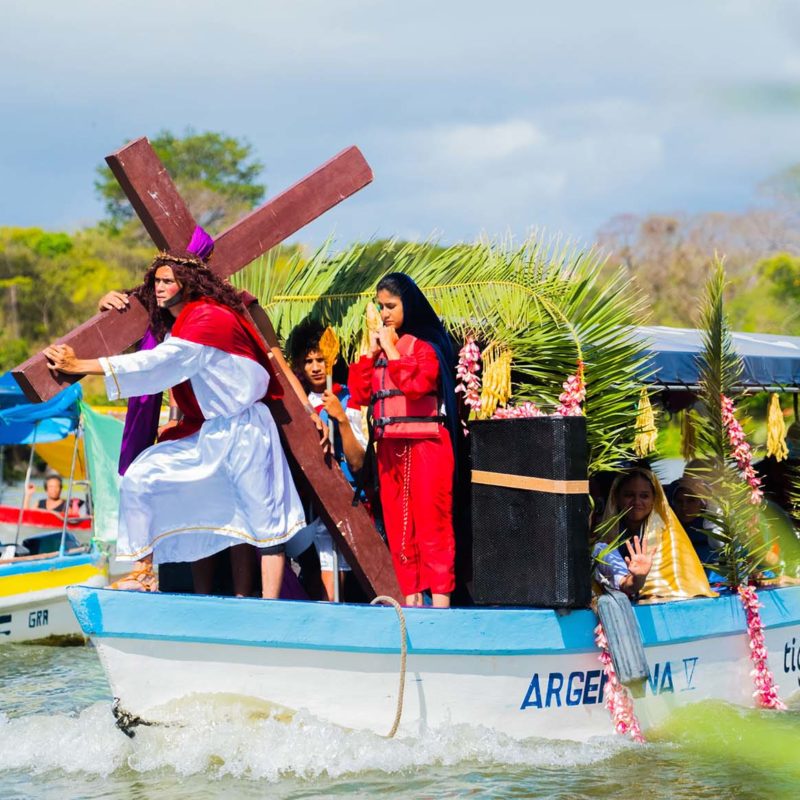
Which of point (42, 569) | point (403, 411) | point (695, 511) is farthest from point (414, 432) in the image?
point (42, 569)

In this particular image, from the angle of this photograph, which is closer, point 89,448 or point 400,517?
point 400,517

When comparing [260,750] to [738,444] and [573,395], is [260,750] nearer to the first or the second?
[573,395]

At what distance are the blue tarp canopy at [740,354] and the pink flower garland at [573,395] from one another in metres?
0.72

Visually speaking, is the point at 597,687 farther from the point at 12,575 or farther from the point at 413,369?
the point at 12,575

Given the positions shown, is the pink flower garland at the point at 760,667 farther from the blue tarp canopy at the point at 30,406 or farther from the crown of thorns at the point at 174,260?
the blue tarp canopy at the point at 30,406

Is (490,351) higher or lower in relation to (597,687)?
higher

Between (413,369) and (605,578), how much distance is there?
157 centimetres

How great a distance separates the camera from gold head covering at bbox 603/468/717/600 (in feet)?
23.6

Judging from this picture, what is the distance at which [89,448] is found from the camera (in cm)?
1434

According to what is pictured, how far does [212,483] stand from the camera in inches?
238

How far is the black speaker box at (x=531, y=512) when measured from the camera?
5.96m

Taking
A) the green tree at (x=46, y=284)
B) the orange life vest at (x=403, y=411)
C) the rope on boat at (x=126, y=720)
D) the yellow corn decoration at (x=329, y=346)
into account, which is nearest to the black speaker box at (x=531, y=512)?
the orange life vest at (x=403, y=411)

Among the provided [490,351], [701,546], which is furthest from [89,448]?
[490,351]

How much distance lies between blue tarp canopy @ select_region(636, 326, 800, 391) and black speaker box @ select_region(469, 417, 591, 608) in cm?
111
